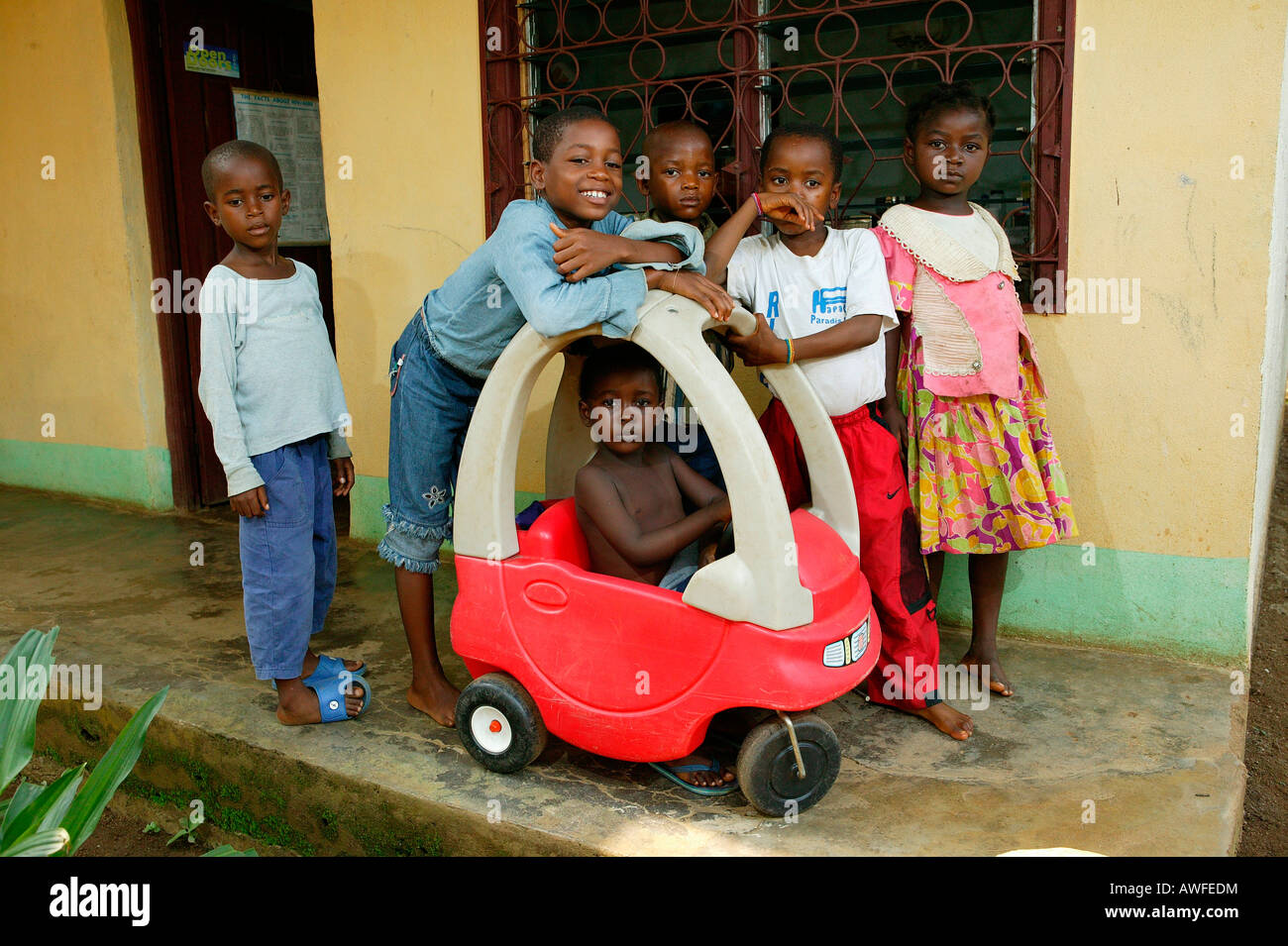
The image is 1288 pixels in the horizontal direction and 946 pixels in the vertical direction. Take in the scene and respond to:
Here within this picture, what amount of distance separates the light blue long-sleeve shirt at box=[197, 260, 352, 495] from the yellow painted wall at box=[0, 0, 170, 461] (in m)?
2.76

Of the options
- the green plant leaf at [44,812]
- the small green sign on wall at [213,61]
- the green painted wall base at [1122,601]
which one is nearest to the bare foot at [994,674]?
the green painted wall base at [1122,601]

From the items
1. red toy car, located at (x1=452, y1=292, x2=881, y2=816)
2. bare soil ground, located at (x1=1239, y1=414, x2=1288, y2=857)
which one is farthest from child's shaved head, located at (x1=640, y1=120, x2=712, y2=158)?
bare soil ground, located at (x1=1239, y1=414, x2=1288, y2=857)

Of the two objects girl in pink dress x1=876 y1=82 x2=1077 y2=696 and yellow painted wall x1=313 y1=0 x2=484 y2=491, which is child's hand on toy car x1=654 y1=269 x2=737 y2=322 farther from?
yellow painted wall x1=313 y1=0 x2=484 y2=491

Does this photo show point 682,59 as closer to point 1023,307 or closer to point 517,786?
point 1023,307

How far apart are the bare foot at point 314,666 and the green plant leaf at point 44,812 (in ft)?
4.69

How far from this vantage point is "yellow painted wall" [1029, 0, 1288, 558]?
2914 millimetres

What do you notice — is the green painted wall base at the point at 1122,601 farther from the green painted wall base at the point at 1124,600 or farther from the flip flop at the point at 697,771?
the flip flop at the point at 697,771

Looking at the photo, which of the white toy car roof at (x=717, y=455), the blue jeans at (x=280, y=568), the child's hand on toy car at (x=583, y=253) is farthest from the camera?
the blue jeans at (x=280, y=568)

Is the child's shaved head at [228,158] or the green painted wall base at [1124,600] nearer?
the child's shaved head at [228,158]

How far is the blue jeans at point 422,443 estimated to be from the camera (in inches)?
108

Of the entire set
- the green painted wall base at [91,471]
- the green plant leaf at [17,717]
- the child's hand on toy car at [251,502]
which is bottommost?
the green painted wall base at [91,471]

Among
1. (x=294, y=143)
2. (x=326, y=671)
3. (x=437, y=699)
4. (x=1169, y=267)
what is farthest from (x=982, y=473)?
(x=294, y=143)

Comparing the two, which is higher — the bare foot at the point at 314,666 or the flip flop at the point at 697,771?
the bare foot at the point at 314,666

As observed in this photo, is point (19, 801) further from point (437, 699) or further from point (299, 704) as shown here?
point (437, 699)
